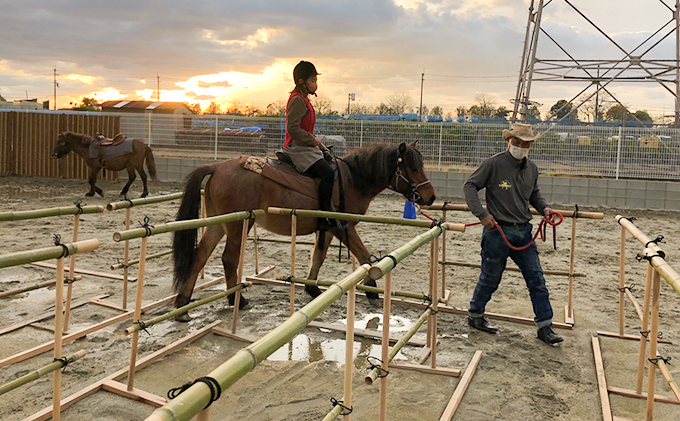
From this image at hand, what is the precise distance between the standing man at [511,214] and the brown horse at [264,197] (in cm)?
99

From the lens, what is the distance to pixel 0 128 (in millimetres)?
16594

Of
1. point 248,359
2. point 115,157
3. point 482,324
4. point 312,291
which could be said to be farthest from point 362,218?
point 115,157

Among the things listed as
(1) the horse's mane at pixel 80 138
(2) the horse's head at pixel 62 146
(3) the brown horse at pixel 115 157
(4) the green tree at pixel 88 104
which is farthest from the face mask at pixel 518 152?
(4) the green tree at pixel 88 104

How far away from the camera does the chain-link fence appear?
13.3 m

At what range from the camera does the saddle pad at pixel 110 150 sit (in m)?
13.1

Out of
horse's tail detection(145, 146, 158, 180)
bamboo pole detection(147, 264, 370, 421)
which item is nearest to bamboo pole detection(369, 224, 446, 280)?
bamboo pole detection(147, 264, 370, 421)

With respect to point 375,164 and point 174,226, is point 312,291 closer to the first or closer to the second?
point 375,164

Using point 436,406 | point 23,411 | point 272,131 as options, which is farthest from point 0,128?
point 436,406

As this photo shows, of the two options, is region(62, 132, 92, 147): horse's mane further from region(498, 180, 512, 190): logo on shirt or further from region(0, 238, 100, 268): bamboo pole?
region(0, 238, 100, 268): bamboo pole

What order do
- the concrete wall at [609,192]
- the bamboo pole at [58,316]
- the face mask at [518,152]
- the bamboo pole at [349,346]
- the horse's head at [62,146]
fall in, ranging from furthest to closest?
the horse's head at [62,146], the concrete wall at [609,192], the face mask at [518,152], the bamboo pole at [58,316], the bamboo pole at [349,346]

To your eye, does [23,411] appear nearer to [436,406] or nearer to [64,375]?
[64,375]

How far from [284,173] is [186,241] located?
1.18m

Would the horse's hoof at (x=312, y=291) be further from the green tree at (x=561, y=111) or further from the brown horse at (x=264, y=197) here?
the green tree at (x=561, y=111)

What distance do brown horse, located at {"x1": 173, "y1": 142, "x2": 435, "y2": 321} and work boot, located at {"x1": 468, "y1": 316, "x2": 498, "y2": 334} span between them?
48.2 inches
